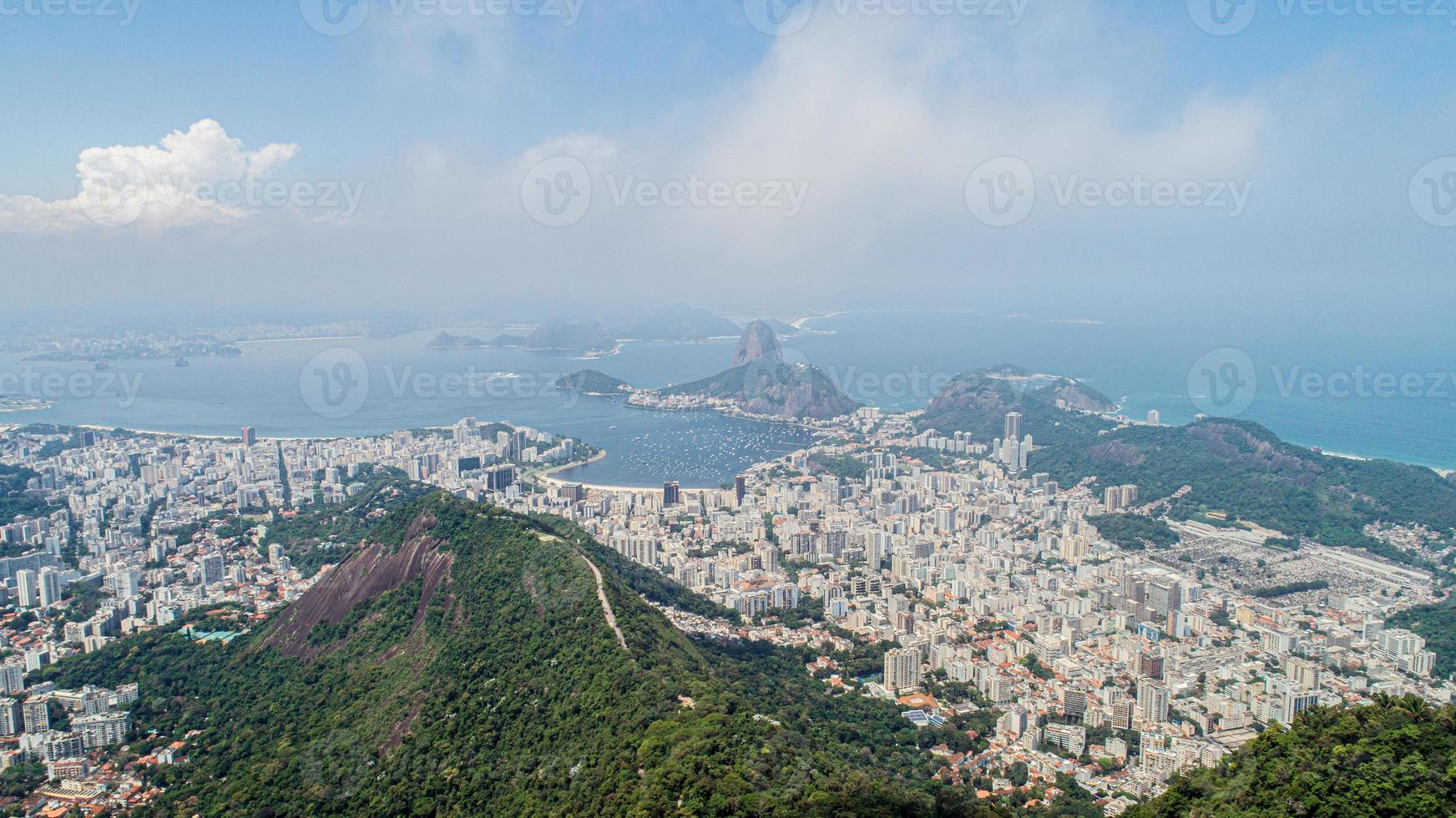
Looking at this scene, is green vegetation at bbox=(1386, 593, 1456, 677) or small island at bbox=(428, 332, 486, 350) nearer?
green vegetation at bbox=(1386, 593, 1456, 677)

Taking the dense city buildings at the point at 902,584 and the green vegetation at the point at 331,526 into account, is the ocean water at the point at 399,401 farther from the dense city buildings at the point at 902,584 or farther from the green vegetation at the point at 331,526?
the green vegetation at the point at 331,526

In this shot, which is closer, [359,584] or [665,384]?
[359,584]


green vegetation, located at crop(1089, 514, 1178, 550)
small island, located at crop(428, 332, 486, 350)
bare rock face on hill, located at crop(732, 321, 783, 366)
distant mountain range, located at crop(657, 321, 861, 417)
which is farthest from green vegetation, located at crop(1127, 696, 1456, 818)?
small island, located at crop(428, 332, 486, 350)

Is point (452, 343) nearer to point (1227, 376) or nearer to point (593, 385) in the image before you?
point (593, 385)

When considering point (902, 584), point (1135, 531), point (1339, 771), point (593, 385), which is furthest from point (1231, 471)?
point (593, 385)

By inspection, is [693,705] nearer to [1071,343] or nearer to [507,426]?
[507,426]

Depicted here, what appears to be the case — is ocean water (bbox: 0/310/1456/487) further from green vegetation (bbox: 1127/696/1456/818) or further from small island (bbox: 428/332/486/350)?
green vegetation (bbox: 1127/696/1456/818)
